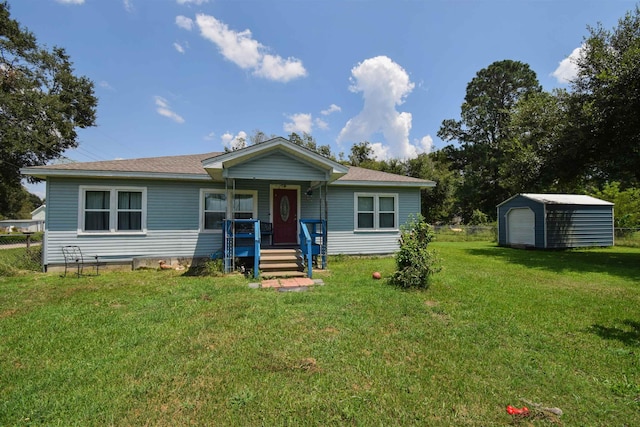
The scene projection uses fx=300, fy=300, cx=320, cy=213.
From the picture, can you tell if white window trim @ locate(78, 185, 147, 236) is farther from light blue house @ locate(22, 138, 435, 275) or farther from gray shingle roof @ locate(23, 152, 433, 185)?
gray shingle roof @ locate(23, 152, 433, 185)

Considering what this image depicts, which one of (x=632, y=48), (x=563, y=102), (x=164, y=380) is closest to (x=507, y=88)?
(x=563, y=102)

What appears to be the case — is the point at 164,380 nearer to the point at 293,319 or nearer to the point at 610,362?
the point at 293,319

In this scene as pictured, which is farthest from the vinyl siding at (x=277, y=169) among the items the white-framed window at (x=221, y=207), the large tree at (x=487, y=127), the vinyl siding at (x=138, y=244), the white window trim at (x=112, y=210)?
the large tree at (x=487, y=127)

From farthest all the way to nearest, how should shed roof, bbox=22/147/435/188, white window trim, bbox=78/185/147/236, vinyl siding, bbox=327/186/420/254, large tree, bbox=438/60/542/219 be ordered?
large tree, bbox=438/60/542/219
vinyl siding, bbox=327/186/420/254
white window trim, bbox=78/185/147/236
shed roof, bbox=22/147/435/188

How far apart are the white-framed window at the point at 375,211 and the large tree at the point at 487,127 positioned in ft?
76.3

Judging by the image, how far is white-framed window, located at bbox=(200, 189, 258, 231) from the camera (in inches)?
382

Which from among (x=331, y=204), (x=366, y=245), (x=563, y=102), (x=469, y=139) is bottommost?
(x=366, y=245)

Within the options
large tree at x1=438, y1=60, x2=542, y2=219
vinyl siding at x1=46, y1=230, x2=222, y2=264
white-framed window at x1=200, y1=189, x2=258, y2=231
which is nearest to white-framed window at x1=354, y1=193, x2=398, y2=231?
white-framed window at x1=200, y1=189, x2=258, y2=231

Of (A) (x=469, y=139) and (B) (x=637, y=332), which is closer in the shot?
(B) (x=637, y=332)

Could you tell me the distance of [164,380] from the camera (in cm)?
294

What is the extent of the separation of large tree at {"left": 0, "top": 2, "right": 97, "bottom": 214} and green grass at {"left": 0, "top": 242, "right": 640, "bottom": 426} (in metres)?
18.2

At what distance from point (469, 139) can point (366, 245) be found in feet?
94.8

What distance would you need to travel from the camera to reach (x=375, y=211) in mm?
11078

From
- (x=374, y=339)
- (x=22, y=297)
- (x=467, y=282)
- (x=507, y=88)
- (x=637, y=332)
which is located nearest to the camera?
(x=374, y=339)
